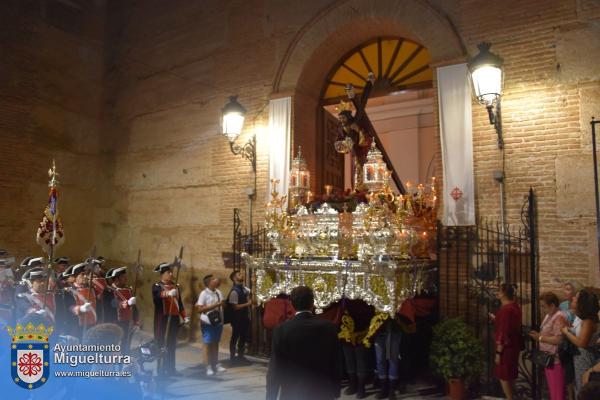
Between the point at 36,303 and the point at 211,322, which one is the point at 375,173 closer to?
the point at 211,322

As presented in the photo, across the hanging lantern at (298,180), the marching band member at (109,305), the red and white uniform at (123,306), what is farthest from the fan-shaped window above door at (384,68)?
the marching band member at (109,305)

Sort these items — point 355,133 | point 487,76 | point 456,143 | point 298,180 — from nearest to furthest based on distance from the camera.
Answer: point 487,76
point 456,143
point 355,133
point 298,180

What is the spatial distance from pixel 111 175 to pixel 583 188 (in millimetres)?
10491

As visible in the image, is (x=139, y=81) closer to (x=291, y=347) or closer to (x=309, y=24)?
(x=309, y=24)

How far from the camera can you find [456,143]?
794cm

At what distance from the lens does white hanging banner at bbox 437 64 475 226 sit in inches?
304

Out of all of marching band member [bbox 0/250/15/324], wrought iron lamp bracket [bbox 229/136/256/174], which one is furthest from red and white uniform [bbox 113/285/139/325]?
wrought iron lamp bracket [bbox 229/136/256/174]

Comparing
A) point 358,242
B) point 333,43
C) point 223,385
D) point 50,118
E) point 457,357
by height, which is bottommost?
point 223,385

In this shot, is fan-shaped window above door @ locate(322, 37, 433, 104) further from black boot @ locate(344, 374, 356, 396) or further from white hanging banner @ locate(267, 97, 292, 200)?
black boot @ locate(344, 374, 356, 396)

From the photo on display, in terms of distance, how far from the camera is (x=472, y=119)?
25.9ft

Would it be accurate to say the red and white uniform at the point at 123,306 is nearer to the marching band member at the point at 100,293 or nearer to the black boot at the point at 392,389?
the marching band member at the point at 100,293

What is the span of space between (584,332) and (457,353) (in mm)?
1803

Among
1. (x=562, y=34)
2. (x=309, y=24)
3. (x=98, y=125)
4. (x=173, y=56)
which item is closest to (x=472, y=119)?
(x=562, y=34)

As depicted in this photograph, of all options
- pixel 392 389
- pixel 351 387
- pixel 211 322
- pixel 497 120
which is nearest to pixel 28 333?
pixel 211 322
